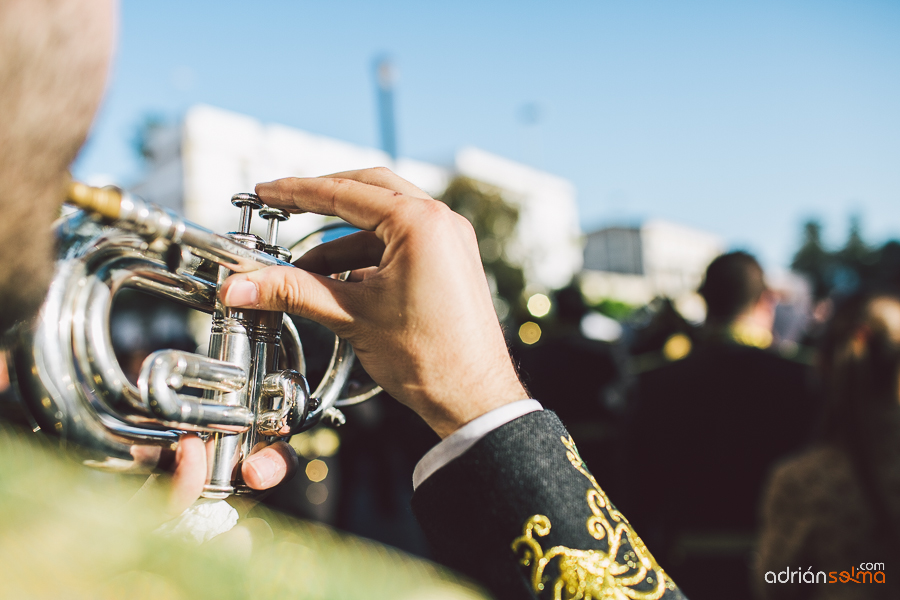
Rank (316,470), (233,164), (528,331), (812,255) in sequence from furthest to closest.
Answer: (812,255) → (233,164) → (528,331) → (316,470)

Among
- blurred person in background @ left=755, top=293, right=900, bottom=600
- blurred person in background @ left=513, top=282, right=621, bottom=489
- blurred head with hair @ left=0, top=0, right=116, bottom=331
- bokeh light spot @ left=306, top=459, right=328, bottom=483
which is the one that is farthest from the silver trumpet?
bokeh light spot @ left=306, top=459, right=328, bottom=483

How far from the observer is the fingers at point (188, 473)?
905 mm

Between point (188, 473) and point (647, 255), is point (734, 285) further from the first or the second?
point (647, 255)

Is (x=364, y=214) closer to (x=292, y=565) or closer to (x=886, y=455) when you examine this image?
(x=292, y=565)

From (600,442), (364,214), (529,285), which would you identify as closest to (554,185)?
(529,285)

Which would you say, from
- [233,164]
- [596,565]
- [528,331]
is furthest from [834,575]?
[233,164]

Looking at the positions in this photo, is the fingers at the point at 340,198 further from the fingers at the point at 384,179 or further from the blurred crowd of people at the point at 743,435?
the blurred crowd of people at the point at 743,435

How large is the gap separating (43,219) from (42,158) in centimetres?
6

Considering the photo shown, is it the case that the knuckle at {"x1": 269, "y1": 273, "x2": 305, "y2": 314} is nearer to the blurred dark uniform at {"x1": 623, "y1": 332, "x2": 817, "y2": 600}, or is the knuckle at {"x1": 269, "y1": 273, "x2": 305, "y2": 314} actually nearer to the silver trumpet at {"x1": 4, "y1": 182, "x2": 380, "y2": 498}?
the silver trumpet at {"x1": 4, "y1": 182, "x2": 380, "y2": 498}

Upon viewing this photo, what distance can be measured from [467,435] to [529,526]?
0.17 meters

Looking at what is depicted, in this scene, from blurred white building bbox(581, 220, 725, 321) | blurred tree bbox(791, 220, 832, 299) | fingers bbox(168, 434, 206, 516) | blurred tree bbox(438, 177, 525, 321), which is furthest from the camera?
blurred white building bbox(581, 220, 725, 321)

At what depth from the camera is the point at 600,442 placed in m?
5.00

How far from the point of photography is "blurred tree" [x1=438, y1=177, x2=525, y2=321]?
24156 millimetres

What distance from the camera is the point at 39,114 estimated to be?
0.58m
